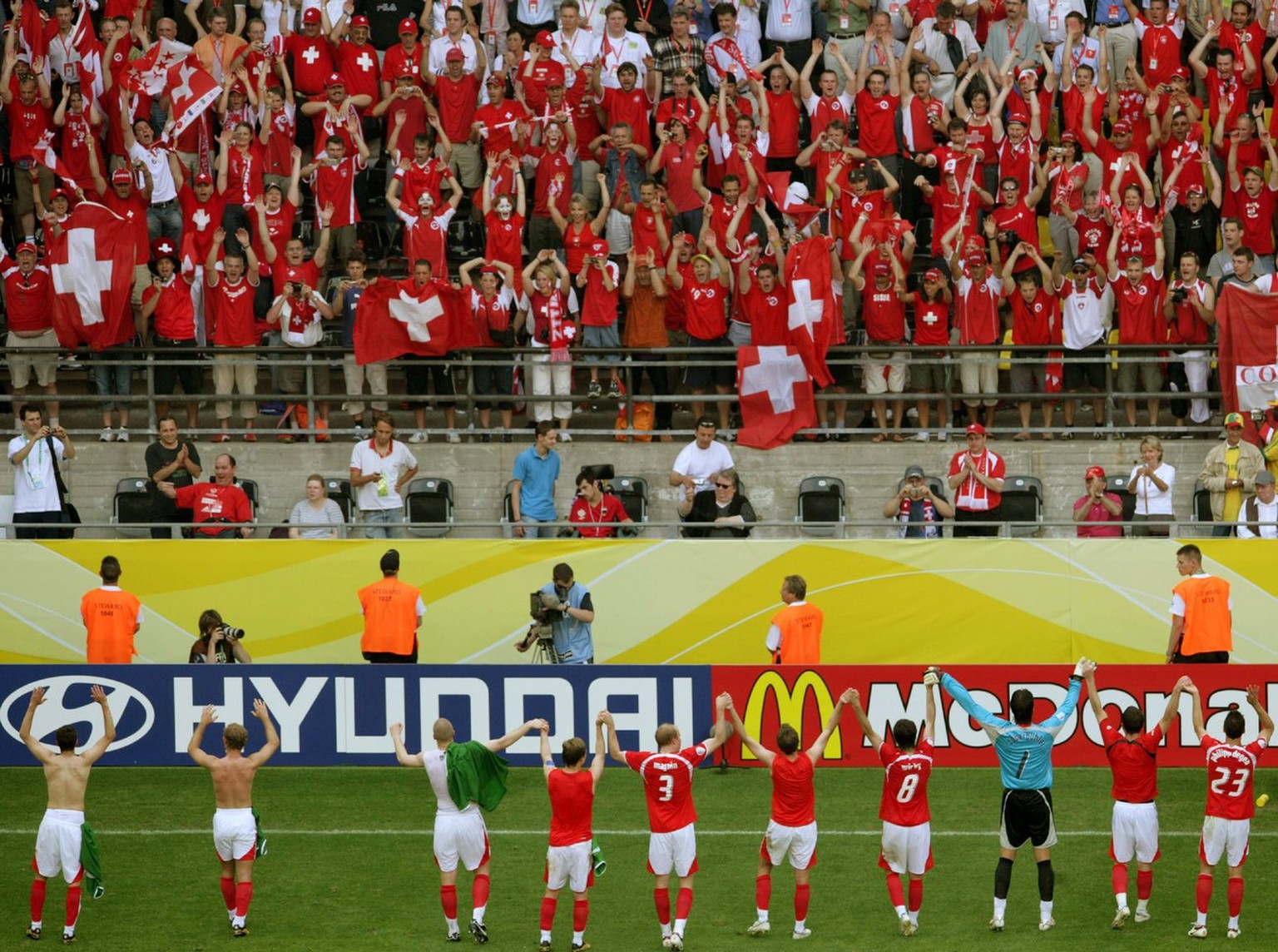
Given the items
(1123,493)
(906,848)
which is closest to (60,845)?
(906,848)

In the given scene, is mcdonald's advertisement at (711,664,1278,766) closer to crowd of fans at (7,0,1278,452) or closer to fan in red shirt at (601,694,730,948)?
fan in red shirt at (601,694,730,948)

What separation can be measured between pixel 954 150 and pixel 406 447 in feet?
25.1

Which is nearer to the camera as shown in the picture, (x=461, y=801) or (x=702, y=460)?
(x=461, y=801)

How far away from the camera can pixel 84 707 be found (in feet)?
57.3

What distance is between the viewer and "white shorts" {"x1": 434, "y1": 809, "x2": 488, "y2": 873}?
13.4m

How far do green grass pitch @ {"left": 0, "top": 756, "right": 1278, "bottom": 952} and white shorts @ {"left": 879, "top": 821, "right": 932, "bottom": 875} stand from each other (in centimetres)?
55

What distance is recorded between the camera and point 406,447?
21.4 metres

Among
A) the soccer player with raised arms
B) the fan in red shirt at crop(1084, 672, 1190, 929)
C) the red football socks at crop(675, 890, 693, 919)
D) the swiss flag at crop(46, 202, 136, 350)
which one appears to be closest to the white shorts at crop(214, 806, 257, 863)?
the soccer player with raised arms

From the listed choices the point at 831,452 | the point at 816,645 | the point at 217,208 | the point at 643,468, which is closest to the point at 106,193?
the point at 217,208

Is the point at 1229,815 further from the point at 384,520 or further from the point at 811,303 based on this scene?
the point at 384,520

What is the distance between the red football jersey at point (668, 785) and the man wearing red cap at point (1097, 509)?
7.47m

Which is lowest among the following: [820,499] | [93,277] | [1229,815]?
[1229,815]

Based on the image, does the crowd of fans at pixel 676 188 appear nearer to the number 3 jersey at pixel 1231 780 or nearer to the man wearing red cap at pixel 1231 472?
the man wearing red cap at pixel 1231 472

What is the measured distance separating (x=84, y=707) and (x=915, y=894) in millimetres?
8252
